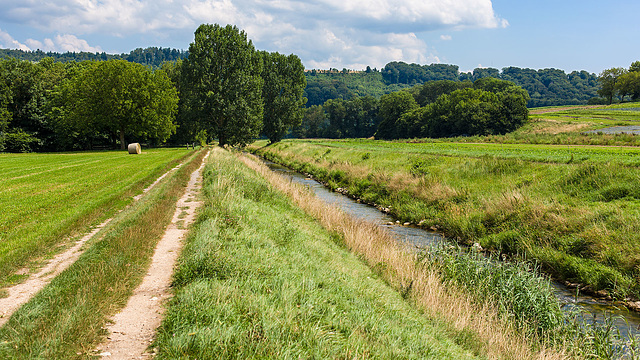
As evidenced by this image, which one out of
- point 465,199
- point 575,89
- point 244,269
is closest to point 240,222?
point 244,269

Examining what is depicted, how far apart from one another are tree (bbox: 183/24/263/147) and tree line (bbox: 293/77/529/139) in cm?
4915

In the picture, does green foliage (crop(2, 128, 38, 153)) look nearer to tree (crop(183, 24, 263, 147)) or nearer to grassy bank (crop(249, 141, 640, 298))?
tree (crop(183, 24, 263, 147))

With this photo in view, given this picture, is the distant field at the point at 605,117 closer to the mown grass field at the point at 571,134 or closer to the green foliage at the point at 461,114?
the mown grass field at the point at 571,134

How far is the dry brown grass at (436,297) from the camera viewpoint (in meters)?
6.61

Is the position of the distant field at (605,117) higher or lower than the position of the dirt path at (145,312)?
higher

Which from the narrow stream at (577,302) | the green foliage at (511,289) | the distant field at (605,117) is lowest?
the narrow stream at (577,302)

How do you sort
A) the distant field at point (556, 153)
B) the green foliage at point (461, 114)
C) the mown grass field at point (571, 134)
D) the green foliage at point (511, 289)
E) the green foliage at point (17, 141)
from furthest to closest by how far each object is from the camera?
Answer: the green foliage at point (461, 114)
the green foliage at point (17, 141)
the mown grass field at point (571, 134)
the distant field at point (556, 153)
the green foliage at point (511, 289)

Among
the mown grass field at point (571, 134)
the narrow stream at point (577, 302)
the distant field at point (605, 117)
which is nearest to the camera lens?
the narrow stream at point (577, 302)

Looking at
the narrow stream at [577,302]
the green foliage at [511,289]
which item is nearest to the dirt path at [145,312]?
the green foliage at [511,289]

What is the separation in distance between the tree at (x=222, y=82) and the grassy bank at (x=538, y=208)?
29524 mm

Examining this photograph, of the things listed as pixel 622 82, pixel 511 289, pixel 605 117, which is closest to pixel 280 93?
pixel 605 117

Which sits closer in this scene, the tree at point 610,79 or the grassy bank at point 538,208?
the grassy bank at point 538,208

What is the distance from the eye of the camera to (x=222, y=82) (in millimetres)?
49875

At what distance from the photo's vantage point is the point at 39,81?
Result: 56.5 m
